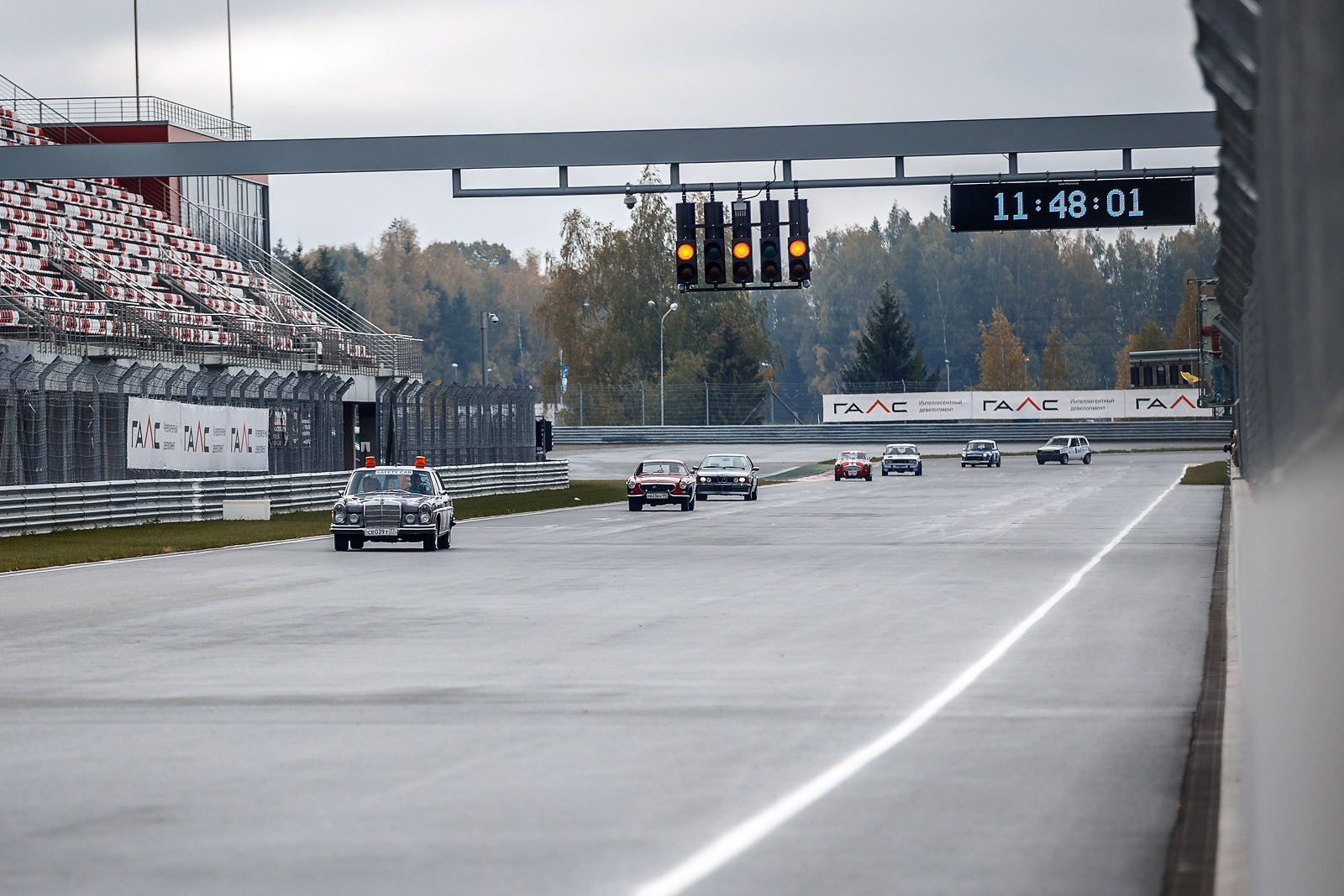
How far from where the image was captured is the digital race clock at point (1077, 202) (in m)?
26.7

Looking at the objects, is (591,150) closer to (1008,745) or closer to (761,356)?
(1008,745)

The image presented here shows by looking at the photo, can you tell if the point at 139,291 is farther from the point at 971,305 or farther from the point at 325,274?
the point at 971,305

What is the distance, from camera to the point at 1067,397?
99.5 m

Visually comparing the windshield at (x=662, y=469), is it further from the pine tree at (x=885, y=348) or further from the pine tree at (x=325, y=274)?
the pine tree at (x=885, y=348)

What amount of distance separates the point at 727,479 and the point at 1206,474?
21414mm

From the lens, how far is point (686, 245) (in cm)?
2817

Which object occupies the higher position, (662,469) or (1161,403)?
(1161,403)

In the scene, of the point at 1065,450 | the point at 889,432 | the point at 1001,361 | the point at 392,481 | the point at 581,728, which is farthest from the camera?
the point at 1001,361

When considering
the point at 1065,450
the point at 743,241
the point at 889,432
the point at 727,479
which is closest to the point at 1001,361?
the point at 889,432

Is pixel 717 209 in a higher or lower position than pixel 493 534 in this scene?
higher

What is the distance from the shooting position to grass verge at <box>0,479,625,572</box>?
1003 inches

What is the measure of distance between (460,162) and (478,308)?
17137cm

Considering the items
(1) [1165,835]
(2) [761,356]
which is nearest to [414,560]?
(1) [1165,835]

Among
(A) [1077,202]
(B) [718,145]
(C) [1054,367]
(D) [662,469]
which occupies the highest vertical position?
(C) [1054,367]
